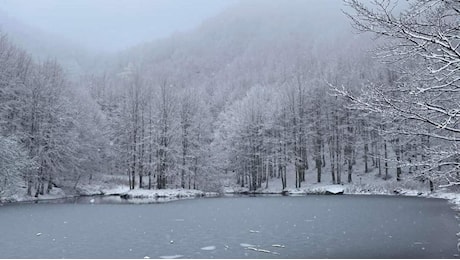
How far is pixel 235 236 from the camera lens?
13406mm

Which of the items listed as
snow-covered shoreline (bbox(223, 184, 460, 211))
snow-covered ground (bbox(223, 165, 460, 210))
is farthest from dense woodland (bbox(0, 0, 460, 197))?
snow-covered shoreline (bbox(223, 184, 460, 211))

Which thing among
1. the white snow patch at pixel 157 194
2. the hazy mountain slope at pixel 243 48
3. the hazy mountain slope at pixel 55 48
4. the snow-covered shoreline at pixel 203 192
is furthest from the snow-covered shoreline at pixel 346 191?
the hazy mountain slope at pixel 55 48

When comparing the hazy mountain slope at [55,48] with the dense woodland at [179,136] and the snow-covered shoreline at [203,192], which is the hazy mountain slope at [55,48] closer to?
the dense woodland at [179,136]

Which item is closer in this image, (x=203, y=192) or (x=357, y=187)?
(x=357, y=187)

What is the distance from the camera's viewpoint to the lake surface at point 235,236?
10578 mm

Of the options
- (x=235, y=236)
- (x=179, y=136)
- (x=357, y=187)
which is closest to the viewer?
(x=235, y=236)

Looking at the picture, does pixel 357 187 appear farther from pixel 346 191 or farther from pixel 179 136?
pixel 179 136

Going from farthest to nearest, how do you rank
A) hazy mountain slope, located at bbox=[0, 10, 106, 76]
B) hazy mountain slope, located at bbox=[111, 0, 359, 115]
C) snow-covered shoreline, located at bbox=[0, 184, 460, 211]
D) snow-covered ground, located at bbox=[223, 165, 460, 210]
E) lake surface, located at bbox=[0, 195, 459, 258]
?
1. hazy mountain slope, located at bbox=[0, 10, 106, 76]
2. hazy mountain slope, located at bbox=[111, 0, 359, 115]
3. snow-covered ground, located at bbox=[223, 165, 460, 210]
4. snow-covered shoreline, located at bbox=[0, 184, 460, 211]
5. lake surface, located at bbox=[0, 195, 459, 258]

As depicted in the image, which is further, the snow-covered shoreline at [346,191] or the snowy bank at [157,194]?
the snowy bank at [157,194]

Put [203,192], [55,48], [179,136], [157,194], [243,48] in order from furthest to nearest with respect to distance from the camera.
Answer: [55,48] < [243,48] < [179,136] < [203,192] < [157,194]

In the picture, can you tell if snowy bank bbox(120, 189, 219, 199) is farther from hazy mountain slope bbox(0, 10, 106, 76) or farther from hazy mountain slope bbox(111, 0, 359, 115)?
hazy mountain slope bbox(0, 10, 106, 76)

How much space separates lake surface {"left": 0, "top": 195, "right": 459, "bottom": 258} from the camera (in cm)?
1058

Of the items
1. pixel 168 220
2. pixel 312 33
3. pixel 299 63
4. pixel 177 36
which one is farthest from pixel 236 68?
pixel 168 220

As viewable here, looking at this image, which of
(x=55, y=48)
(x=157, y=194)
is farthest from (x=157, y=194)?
(x=55, y=48)
